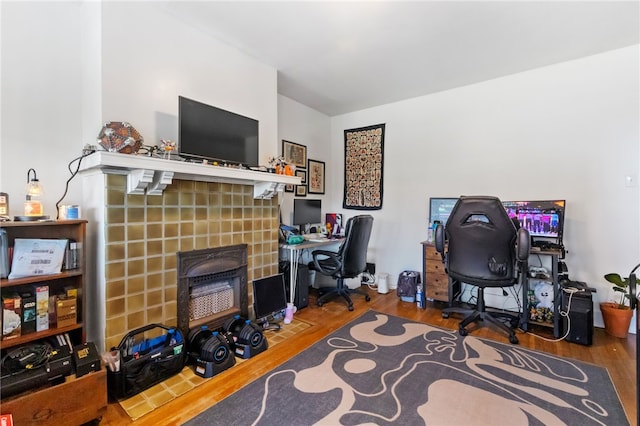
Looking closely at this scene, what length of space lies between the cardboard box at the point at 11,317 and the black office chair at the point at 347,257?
2413 millimetres

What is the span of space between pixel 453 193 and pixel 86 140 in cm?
375

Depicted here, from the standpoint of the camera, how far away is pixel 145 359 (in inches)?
73.9

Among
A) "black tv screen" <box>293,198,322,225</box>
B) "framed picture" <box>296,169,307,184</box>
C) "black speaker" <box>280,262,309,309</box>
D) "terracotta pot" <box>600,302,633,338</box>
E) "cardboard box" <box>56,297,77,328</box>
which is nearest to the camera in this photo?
"cardboard box" <box>56,297,77,328</box>

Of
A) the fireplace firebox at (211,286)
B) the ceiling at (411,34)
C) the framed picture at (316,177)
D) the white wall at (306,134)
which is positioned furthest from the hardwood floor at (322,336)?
the ceiling at (411,34)

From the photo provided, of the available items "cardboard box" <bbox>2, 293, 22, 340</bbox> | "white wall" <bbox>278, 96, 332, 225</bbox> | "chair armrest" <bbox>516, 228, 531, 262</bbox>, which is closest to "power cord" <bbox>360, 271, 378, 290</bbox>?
"white wall" <bbox>278, 96, 332, 225</bbox>

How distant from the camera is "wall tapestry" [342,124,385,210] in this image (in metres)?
4.30

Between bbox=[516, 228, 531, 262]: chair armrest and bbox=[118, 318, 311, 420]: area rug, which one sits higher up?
bbox=[516, 228, 531, 262]: chair armrest

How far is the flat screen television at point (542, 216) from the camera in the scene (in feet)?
9.43

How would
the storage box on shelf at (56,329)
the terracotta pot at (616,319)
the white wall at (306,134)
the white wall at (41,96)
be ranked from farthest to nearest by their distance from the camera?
the white wall at (306,134) → the terracotta pot at (616,319) → the white wall at (41,96) → the storage box on shelf at (56,329)

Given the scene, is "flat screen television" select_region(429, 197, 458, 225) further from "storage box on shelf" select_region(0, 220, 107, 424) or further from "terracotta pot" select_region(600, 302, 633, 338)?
"storage box on shelf" select_region(0, 220, 107, 424)

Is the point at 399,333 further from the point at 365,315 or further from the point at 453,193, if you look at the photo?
the point at 453,193

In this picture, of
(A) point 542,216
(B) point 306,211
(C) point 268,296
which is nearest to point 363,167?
(B) point 306,211

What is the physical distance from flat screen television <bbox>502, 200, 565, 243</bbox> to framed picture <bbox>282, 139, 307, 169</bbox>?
2627 mm

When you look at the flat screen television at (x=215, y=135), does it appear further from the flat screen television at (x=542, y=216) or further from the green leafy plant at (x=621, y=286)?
the green leafy plant at (x=621, y=286)
